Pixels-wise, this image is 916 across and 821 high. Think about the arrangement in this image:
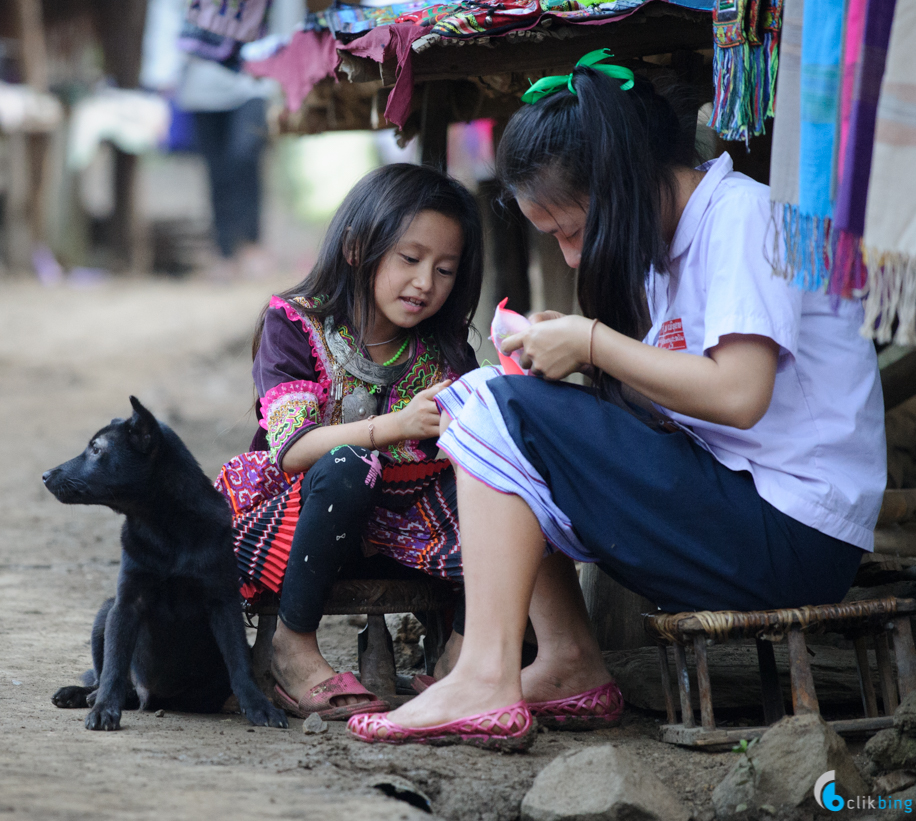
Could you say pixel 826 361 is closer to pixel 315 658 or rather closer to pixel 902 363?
pixel 315 658

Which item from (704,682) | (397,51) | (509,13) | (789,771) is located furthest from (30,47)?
(789,771)

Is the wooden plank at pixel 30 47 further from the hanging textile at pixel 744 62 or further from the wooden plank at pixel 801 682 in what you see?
the wooden plank at pixel 801 682

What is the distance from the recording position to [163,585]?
262 cm

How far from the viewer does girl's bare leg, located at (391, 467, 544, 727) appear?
84.6 inches

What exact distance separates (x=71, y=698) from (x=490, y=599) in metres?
1.25

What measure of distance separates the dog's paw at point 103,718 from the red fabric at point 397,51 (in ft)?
5.37

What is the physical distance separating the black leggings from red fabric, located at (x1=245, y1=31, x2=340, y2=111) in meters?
1.29

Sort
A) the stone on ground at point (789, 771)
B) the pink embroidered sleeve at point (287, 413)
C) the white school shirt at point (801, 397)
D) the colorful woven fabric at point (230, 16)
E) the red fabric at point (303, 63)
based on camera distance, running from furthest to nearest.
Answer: the colorful woven fabric at point (230, 16) → the red fabric at point (303, 63) → the pink embroidered sleeve at point (287, 413) → the white school shirt at point (801, 397) → the stone on ground at point (789, 771)

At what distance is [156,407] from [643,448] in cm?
683

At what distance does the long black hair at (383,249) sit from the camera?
2.78 meters

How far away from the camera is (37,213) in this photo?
13.2 meters

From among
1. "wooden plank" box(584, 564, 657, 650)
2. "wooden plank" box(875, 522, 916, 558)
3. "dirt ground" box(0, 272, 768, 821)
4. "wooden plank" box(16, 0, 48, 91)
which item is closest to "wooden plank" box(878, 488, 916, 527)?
"wooden plank" box(875, 522, 916, 558)

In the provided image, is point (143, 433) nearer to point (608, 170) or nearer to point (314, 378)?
point (314, 378)

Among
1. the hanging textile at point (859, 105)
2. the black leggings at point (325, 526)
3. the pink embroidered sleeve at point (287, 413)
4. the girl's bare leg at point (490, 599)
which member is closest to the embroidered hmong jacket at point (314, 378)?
the pink embroidered sleeve at point (287, 413)
